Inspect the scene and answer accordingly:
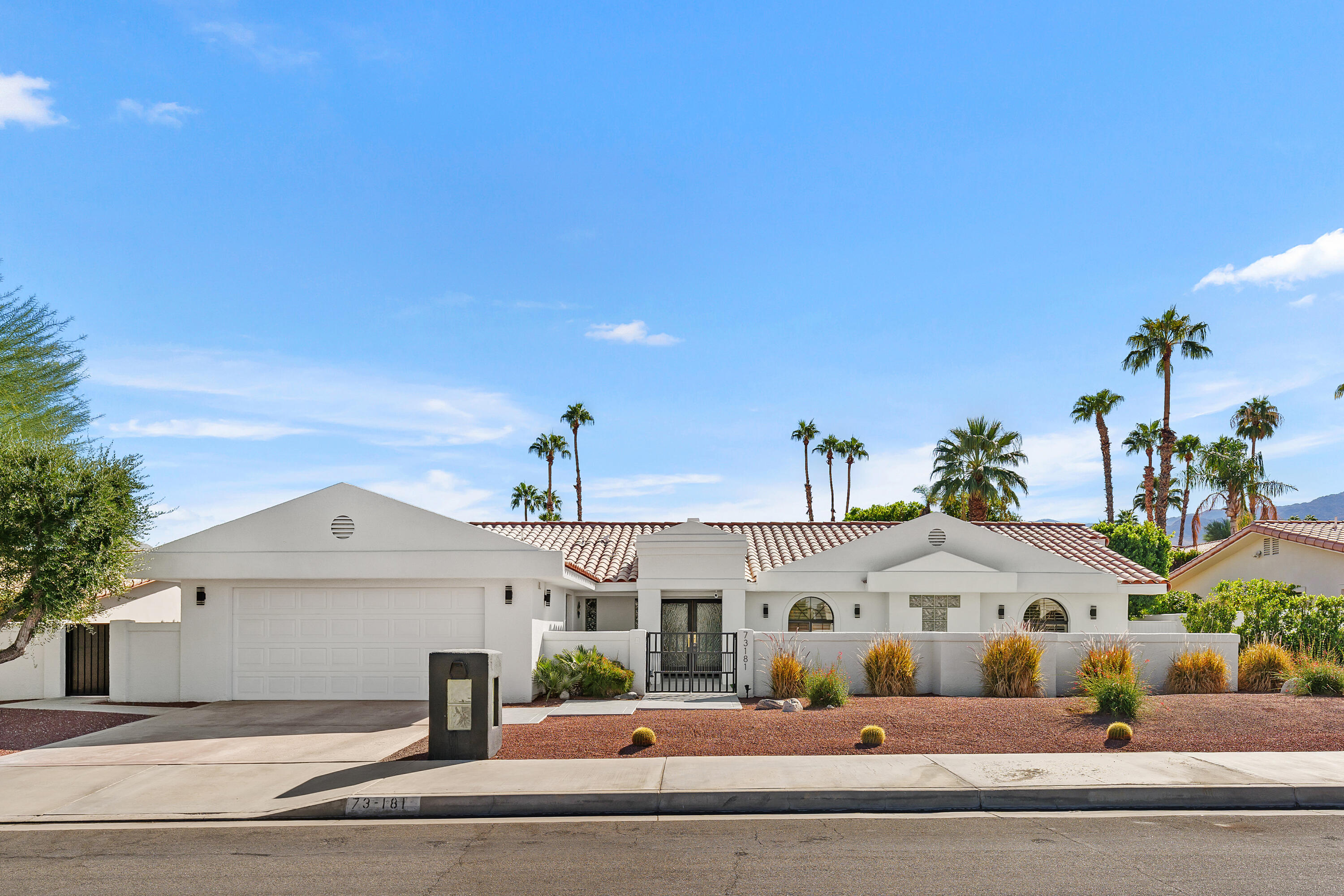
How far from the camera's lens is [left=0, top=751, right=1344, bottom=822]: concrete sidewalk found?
10.2 meters

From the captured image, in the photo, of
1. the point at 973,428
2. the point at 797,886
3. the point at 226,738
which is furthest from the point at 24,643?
the point at 973,428

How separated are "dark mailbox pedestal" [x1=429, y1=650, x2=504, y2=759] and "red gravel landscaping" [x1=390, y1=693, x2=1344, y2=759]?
454 mm

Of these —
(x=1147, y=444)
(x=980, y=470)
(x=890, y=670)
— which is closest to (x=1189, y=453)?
(x=1147, y=444)

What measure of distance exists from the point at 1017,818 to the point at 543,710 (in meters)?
9.49

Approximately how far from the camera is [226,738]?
572 inches

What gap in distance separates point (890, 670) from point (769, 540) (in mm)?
10754

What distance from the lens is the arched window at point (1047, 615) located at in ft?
80.7

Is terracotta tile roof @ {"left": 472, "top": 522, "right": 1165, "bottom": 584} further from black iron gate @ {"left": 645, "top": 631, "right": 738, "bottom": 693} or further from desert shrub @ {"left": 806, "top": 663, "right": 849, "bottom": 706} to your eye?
desert shrub @ {"left": 806, "top": 663, "right": 849, "bottom": 706}

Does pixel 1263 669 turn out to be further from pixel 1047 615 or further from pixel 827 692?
pixel 827 692

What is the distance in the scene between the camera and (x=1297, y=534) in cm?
3175

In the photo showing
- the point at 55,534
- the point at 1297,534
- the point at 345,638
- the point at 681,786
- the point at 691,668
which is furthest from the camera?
the point at 1297,534

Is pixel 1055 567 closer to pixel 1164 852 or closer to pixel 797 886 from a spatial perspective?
pixel 1164 852

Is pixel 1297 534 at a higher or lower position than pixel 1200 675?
higher

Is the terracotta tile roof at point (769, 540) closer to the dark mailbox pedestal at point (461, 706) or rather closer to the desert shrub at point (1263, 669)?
the desert shrub at point (1263, 669)
